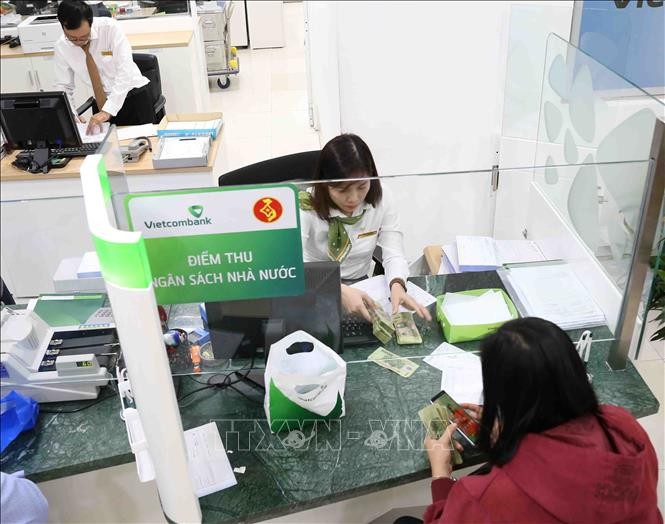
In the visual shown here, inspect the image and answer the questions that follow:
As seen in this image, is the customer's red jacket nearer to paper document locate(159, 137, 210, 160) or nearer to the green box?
the green box

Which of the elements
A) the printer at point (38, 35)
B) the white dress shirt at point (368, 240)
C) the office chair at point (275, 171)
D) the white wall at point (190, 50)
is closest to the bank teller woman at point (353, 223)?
the white dress shirt at point (368, 240)

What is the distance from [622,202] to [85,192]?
144 cm

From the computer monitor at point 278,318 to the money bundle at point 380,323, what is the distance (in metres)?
0.12

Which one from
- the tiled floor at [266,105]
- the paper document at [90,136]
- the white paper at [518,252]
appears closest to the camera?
the white paper at [518,252]

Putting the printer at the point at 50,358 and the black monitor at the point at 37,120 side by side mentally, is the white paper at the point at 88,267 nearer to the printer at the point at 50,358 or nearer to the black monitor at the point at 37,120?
the printer at the point at 50,358

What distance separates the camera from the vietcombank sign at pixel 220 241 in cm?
151

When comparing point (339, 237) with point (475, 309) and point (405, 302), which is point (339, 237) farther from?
point (475, 309)

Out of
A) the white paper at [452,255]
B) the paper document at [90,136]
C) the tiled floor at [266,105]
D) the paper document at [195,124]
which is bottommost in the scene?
the tiled floor at [266,105]

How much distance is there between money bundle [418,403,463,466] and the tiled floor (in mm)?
3548

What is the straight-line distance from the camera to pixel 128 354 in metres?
1.41

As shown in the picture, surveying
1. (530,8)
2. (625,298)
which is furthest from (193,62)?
(625,298)

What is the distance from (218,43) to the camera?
7.03m

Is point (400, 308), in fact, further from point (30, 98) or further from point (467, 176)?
point (30, 98)

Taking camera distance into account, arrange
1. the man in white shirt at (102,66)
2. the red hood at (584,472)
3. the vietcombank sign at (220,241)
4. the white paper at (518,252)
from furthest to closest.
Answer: the man in white shirt at (102,66), the white paper at (518,252), the vietcombank sign at (220,241), the red hood at (584,472)
